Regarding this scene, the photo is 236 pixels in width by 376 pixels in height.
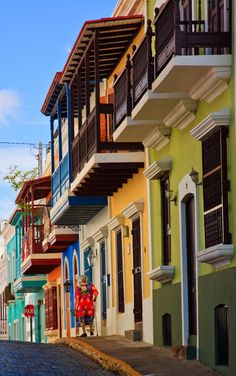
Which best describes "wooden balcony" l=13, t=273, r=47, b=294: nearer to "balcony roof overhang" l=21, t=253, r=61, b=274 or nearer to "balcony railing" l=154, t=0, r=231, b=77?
"balcony roof overhang" l=21, t=253, r=61, b=274

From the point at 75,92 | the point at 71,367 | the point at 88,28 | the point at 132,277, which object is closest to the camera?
the point at 71,367

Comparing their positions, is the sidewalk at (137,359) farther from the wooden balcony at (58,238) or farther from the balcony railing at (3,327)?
the balcony railing at (3,327)

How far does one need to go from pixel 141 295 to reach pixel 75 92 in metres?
6.07

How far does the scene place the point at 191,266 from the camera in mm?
17062

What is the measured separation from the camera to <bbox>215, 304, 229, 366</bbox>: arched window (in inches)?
578

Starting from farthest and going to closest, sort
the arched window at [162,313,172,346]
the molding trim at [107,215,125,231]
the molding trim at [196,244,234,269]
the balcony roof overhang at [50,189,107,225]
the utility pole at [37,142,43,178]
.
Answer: the utility pole at [37,142,43,178], the balcony roof overhang at [50,189,107,225], the molding trim at [107,215,125,231], the arched window at [162,313,172,346], the molding trim at [196,244,234,269]

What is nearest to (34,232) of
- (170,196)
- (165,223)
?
(165,223)

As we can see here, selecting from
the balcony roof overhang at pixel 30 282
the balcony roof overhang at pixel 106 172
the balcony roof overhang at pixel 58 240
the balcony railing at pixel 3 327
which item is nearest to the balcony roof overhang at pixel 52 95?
the balcony roof overhang at pixel 106 172

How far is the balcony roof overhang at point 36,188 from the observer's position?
3472 cm

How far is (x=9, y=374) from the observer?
15219 mm

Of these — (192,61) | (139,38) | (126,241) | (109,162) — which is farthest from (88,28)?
(192,61)

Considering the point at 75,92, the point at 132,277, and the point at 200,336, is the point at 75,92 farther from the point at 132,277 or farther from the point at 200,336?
the point at 200,336

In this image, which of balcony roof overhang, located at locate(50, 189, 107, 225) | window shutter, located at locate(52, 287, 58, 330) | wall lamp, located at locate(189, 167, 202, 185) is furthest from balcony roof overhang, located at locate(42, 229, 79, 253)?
wall lamp, located at locate(189, 167, 202, 185)

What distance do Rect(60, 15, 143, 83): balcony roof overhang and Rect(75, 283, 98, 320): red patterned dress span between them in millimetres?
4919
